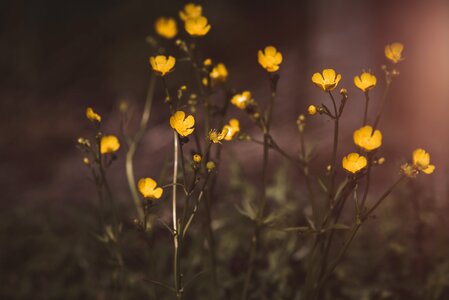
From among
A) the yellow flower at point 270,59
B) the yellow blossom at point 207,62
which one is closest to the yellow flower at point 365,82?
the yellow flower at point 270,59

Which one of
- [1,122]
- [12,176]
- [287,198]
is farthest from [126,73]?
[287,198]

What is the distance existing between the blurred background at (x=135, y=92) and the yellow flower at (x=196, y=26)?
0.83 m

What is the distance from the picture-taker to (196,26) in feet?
5.73

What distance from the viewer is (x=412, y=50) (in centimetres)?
347

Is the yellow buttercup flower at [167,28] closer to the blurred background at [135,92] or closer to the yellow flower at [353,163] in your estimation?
the blurred background at [135,92]

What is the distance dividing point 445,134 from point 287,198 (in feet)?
4.24

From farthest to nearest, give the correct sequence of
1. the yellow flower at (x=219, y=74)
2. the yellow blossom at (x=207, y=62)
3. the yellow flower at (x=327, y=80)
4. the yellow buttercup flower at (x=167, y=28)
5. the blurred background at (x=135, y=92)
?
the blurred background at (x=135, y=92), the yellow buttercup flower at (x=167, y=28), the yellow flower at (x=219, y=74), the yellow blossom at (x=207, y=62), the yellow flower at (x=327, y=80)

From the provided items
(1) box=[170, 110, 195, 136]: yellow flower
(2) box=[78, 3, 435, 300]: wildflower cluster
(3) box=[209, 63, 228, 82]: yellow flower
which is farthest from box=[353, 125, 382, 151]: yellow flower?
(3) box=[209, 63, 228, 82]: yellow flower

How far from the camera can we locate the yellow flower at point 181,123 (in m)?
1.51

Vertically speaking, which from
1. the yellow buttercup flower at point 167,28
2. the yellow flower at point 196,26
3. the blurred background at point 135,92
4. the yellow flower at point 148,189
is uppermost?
the yellow flower at point 196,26

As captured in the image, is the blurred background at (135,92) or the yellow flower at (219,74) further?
the blurred background at (135,92)

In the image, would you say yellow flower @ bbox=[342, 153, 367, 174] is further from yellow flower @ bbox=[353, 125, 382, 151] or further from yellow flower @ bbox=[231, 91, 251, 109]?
yellow flower @ bbox=[231, 91, 251, 109]

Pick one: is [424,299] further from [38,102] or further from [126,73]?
[38,102]

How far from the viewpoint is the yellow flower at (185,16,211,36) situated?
1.73 meters
